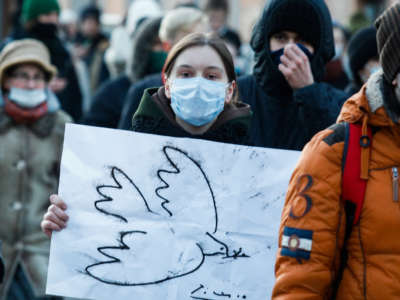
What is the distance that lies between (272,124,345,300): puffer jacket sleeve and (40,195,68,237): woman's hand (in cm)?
104

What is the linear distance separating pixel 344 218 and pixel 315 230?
0.34ft

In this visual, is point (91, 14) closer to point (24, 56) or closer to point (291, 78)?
point (24, 56)

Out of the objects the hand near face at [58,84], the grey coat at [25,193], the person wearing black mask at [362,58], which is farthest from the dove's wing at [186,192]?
the hand near face at [58,84]

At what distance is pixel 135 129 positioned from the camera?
385cm

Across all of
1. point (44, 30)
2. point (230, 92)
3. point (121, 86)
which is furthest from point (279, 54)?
point (44, 30)

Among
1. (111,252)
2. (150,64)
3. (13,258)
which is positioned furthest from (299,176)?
(150,64)

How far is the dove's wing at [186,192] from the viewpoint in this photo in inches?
145

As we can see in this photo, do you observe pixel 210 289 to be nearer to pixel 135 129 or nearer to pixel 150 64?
pixel 135 129

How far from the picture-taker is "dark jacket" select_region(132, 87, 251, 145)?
149 inches

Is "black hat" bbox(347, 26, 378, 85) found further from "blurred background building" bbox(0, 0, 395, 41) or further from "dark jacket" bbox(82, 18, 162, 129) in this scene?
"blurred background building" bbox(0, 0, 395, 41)

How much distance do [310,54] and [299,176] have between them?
57.3 inches

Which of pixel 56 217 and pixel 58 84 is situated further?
pixel 58 84

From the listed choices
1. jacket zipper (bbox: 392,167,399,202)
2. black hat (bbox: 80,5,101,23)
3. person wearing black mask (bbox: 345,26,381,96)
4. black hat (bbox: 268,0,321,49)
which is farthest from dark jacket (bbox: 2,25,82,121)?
jacket zipper (bbox: 392,167,399,202)

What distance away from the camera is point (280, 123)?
432cm
